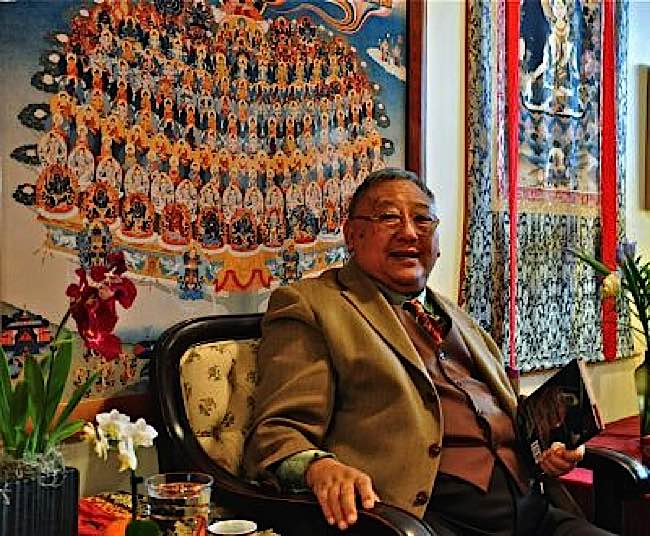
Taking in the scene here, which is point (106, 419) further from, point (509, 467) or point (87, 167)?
point (509, 467)

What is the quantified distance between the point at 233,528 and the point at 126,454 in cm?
29

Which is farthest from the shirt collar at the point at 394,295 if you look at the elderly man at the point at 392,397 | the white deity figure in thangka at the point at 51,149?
the white deity figure in thangka at the point at 51,149

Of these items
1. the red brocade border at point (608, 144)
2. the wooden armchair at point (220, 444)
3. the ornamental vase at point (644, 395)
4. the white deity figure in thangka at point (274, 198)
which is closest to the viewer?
the wooden armchair at point (220, 444)

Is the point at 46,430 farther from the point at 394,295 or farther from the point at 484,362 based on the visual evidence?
the point at 484,362

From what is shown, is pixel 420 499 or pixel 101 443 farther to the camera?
pixel 420 499

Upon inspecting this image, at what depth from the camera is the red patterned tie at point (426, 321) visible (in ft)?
6.83

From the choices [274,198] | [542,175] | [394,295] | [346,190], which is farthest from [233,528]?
[542,175]

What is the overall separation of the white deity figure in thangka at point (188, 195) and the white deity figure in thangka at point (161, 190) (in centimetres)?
2

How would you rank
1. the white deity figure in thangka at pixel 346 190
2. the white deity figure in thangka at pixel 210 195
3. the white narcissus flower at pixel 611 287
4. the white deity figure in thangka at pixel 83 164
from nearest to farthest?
the white deity figure in thangka at pixel 83 164 → the white deity figure in thangka at pixel 210 195 → the white deity figure in thangka at pixel 346 190 → the white narcissus flower at pixel 611 287

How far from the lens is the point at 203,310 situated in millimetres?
2137

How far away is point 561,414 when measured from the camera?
1.89m

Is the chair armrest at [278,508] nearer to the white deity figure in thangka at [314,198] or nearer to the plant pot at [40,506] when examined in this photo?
the plant pot at [40,506]

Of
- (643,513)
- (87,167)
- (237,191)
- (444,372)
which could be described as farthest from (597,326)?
(87,167)

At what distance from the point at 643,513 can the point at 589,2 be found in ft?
5.89
